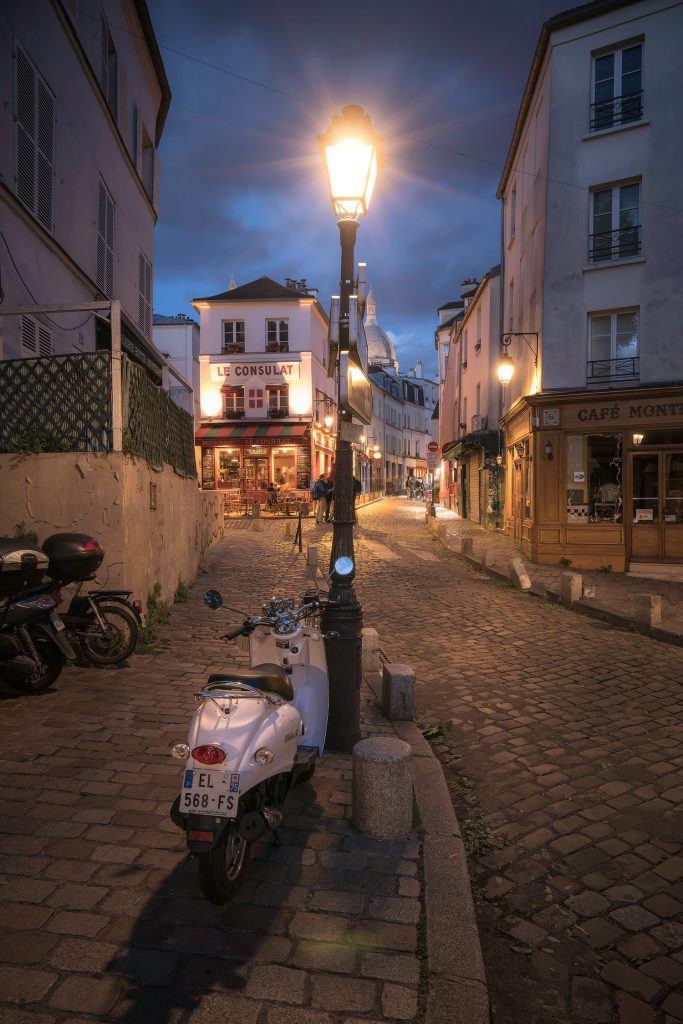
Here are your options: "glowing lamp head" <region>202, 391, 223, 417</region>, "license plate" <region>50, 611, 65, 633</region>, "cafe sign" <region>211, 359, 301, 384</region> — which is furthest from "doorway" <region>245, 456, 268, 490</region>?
"license plate" <region>50, 611, 65, 633</region>

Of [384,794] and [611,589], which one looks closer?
[384,794]

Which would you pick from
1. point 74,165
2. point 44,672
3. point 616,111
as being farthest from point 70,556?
point 616,111

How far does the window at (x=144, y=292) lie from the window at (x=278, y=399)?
17092mm

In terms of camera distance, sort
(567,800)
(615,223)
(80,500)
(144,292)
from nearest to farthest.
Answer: (567,800) → (80,500) → (615,223) → (144,292)

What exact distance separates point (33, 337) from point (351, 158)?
602 centimetres

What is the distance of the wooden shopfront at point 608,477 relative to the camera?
43.2 ft

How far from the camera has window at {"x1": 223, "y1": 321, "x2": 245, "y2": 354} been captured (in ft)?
109

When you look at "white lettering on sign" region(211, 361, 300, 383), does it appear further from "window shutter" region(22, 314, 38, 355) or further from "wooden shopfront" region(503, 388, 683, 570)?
"window shutter" region(22, 314, 38, 355)

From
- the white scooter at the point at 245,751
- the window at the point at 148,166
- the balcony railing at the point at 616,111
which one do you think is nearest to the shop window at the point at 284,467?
the window at the point at 148,166

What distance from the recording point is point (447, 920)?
8.46 feet

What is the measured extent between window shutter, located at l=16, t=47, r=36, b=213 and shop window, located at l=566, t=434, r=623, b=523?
442 inches

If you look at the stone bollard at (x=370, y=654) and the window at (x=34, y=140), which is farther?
the window at (x=34, y=140)

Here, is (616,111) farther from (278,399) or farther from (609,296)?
(278,399)

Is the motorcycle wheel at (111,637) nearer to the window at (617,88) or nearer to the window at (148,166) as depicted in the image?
the window at (148,166)
